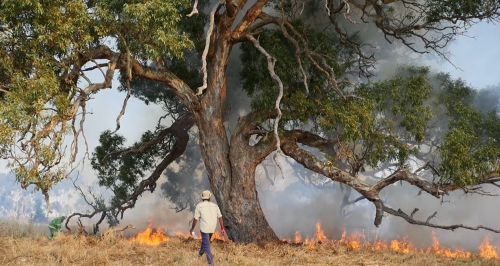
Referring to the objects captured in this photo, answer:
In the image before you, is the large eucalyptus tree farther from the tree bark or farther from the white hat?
the white hat

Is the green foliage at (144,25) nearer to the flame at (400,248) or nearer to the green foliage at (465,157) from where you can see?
the green foliage at (465,157)

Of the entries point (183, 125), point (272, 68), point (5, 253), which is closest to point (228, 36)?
point (272, 68)

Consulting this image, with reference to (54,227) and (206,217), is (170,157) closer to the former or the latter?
(54,227)

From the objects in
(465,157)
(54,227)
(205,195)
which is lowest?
(54,227)

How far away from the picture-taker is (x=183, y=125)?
2233 centimetres

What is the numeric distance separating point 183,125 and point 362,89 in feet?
25.2

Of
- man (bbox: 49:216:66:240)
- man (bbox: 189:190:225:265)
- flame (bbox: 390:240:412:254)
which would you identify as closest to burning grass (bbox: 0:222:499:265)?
man (bbox: 49:216:66:240)

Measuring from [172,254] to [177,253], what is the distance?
18cm

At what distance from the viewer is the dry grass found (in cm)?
1216

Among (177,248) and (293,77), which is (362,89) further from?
(177,248)

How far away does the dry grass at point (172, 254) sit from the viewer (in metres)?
12.2

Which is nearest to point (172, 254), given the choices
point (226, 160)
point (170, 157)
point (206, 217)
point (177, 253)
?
point (177, 253)

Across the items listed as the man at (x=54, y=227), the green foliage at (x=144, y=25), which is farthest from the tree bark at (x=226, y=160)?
the man at (x=54, y=227)

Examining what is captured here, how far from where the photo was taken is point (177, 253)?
44.3ft
